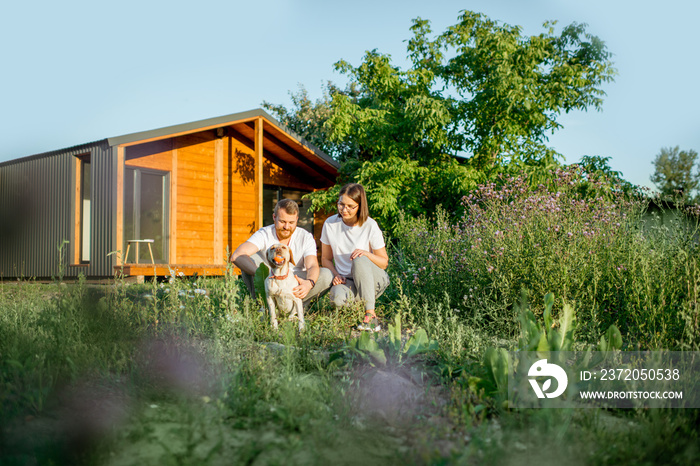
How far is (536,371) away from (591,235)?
2.17m

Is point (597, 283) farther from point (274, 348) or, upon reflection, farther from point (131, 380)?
point (131, 380)

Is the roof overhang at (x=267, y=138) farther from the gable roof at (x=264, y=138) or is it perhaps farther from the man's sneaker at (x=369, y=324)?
the man's sneaker at (x=369, y=324)

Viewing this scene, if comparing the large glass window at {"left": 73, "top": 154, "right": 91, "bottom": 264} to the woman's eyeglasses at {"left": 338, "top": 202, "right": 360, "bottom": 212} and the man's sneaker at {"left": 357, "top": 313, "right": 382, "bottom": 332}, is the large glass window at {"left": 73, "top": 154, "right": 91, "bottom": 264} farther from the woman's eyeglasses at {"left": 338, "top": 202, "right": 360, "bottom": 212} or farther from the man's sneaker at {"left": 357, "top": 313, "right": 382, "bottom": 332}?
the man's sneaker at {"left": 357, "top": 313, "right": 382, "bottom": 332}

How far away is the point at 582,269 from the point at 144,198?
9.91 m

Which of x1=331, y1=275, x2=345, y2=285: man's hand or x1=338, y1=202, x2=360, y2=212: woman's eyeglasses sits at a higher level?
x1=338, y1=202, x2=360, y2=212: woman's eyeglasses

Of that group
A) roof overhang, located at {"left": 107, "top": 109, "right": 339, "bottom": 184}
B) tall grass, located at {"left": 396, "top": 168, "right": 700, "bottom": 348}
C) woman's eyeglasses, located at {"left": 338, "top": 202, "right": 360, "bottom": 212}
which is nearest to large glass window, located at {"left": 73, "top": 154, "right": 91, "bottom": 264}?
roof overhang, located at {"left": 107, "top": 109, "right": 339, "bottom": 184}

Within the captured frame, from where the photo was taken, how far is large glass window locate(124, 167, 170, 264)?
35.9 feet

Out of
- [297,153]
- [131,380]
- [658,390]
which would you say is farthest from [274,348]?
[297,153]

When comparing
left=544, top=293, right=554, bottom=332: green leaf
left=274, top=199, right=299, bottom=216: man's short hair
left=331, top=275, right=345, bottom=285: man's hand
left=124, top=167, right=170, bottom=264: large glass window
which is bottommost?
left=544, top=293, right=554, bottom=332: green leaf

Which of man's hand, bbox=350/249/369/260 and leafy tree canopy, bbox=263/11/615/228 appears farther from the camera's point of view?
leafy tree canopy, bbox=263/11/615/228
